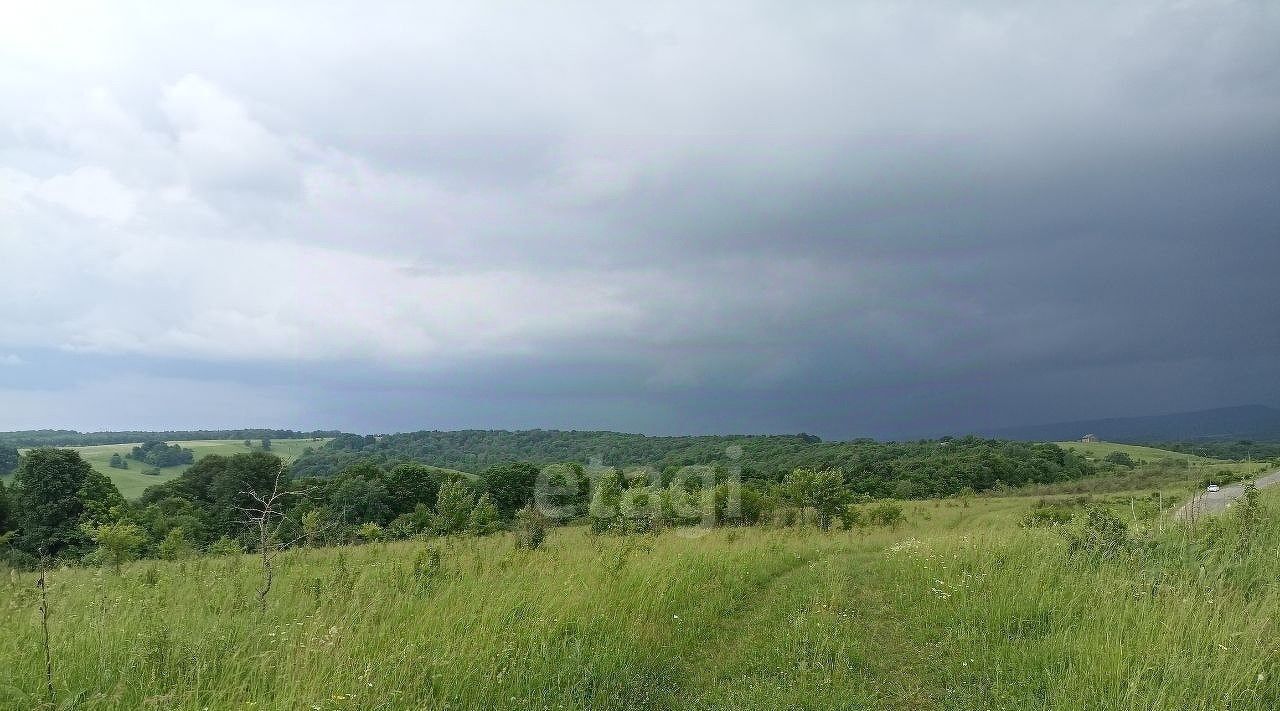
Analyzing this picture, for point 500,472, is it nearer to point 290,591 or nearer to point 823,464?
point 823,464

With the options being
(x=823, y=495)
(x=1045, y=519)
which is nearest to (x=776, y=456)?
(x=823, y=495)

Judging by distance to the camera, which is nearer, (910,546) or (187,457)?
(910,546)

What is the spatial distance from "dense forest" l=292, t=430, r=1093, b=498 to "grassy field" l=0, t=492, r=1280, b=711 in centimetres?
5922

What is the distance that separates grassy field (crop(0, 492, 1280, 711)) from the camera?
4793 mm

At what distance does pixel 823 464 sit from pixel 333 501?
240 feet

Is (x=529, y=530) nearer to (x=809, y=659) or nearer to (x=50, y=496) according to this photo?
(x=809, y=659)

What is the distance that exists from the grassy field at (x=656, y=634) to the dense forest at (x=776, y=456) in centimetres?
Result: 5922

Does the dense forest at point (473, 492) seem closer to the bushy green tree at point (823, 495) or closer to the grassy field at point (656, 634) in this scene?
the bushy green tree at point (823, 495)

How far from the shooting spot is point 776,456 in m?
123

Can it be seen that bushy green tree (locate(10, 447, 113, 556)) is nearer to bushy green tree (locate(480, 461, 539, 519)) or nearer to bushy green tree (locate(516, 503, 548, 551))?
bushy green tree (locate(480, 461, 539, 519))

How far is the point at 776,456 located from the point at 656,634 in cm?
11978

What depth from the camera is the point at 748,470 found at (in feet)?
305

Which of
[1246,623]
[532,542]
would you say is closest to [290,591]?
[532,542]

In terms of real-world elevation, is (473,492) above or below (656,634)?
below
